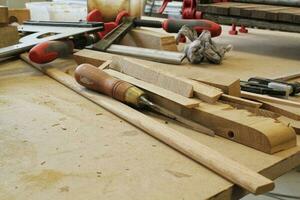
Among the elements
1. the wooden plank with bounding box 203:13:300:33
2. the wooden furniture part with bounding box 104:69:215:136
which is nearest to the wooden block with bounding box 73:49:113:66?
the wooden furniture part with bounding box 104:69:215:136

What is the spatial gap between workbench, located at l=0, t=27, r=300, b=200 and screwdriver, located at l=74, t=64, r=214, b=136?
0.05 ft

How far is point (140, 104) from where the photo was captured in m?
0.61

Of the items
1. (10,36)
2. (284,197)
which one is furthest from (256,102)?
(284,197)

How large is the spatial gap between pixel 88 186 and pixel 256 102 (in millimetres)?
335

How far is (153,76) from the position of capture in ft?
2.24

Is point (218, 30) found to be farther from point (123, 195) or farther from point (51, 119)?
point (123, 195)

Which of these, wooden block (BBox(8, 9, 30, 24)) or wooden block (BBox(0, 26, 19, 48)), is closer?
wooden block (BBox(0, 26, 19, 48))

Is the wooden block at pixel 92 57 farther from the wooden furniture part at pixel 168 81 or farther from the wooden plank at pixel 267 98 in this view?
the wooden plank at pixel 267 98

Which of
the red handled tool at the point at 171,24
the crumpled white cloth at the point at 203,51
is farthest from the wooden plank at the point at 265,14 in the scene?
the crumpled white cloth at the point at 203,51

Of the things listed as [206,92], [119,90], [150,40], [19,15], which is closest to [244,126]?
[206,92]

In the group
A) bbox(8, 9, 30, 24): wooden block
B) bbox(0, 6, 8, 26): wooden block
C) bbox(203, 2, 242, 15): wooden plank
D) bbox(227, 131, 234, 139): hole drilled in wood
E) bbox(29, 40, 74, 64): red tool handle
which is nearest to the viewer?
bbox(227, 131, 234, 139): hole drilled in wood

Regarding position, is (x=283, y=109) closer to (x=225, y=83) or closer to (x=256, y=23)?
(x=225, y=83)

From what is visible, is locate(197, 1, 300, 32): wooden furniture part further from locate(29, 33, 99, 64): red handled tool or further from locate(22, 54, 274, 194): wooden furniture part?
locate(22, 54, 274, 194): wooden furniture part

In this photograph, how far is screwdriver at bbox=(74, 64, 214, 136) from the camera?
59cm
